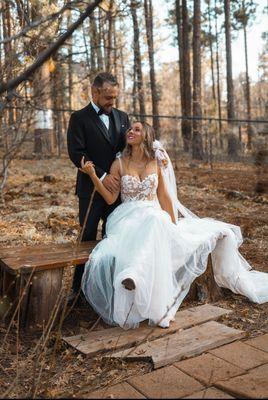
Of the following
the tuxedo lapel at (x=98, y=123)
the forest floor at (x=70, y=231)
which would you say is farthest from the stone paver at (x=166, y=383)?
the tuxedo lapel at (x=98, y=123)

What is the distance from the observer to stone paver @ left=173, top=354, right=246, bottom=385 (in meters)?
2.86

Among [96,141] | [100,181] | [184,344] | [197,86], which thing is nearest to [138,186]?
[100,181]

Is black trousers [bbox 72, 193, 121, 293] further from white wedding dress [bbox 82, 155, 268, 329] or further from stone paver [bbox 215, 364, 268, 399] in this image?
stone paver [bbox 215, 364, 268, 399]

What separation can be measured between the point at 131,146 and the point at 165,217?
2.76 ft

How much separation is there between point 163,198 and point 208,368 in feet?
5.95

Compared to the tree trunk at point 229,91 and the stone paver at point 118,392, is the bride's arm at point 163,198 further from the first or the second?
the tree trunk at point 229,91

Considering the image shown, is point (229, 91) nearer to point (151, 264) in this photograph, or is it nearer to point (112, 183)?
point (112, 183)

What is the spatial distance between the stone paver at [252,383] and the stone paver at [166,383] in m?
0.18

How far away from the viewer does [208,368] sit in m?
3.00

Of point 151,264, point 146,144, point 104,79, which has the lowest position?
point 151,264

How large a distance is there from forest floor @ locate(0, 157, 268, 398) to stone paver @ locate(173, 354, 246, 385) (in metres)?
0.26

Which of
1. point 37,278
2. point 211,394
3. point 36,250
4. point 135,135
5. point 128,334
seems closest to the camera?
point 211,394

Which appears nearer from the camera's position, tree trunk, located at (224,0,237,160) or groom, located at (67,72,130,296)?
groom, located at (67,72,130,296)

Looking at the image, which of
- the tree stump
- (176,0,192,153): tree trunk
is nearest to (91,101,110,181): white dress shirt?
the tree stump
